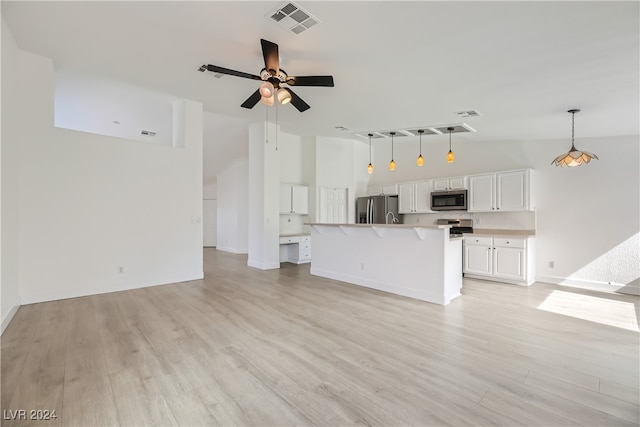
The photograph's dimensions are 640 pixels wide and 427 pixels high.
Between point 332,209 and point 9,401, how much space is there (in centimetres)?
640

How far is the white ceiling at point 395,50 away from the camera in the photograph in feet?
8.16

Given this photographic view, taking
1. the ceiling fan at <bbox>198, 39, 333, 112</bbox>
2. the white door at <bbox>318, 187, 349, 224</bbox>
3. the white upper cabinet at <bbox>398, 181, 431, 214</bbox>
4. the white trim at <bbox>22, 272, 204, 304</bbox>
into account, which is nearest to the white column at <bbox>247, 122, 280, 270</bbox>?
the white door at <bbox>318, 187, 349, 224</bbox>

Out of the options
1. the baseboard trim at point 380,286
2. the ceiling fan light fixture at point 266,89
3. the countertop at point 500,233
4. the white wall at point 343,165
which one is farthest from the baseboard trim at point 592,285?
the ceiling fan light fixture at point 266,89

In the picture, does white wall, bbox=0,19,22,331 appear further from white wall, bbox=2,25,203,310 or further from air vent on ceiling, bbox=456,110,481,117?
air vent on ceiling, bbox=456,110,481,117

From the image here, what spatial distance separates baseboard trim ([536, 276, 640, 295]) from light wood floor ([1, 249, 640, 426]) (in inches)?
36.6

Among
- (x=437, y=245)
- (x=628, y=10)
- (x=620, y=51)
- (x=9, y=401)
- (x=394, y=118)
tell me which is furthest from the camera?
→ (x=394, y=118)

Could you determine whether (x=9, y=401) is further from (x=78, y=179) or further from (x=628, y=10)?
(x=628, y=10)

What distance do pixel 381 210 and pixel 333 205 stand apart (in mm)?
1287

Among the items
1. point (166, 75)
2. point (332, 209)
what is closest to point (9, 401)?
point (166, 75)

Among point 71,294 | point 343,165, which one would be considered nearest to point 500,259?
point 343,165

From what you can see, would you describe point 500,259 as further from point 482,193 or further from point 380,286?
point 380,286

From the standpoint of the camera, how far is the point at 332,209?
7645 mm

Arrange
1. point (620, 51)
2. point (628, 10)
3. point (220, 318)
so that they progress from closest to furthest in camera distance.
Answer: point (628, 10) < point (620, 51) < point (220, 318)

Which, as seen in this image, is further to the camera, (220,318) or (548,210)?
(548,210)
